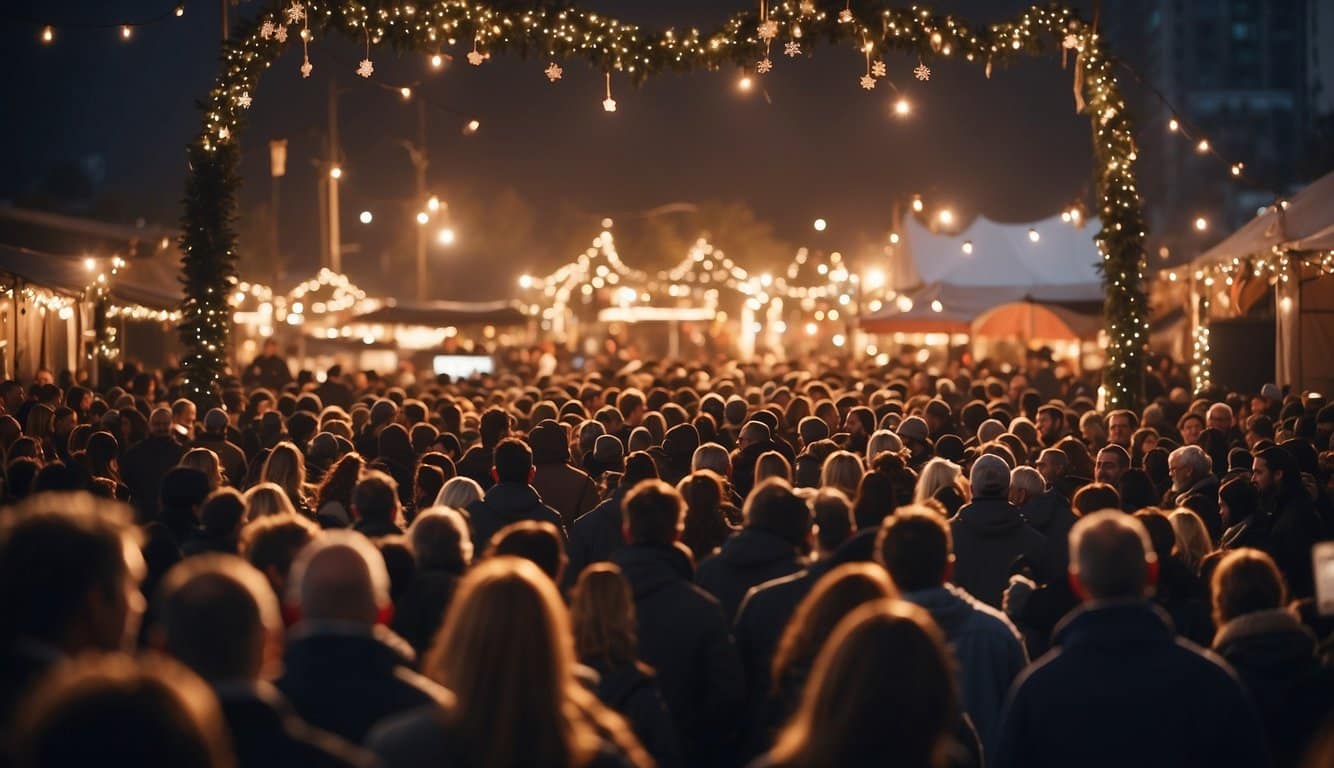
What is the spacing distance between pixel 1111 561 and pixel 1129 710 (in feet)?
1.48

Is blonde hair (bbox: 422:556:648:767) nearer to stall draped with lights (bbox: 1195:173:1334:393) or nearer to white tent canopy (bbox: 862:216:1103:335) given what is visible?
stall draped with lights (bbox: 1195:173:1334:393)

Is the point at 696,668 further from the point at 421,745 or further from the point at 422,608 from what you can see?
the point at 421,745

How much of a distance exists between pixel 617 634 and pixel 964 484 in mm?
5735

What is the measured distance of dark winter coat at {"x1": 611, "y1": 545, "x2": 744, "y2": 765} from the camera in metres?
6.23

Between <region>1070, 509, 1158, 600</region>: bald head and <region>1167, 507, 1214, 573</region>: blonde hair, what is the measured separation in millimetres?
3862

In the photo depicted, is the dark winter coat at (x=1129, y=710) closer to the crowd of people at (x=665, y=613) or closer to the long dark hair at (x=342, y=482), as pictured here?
the crowd of people at (x=665, y=613)

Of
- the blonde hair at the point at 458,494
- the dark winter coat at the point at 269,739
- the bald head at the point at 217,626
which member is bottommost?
the dark winter coat at the point at 269,739

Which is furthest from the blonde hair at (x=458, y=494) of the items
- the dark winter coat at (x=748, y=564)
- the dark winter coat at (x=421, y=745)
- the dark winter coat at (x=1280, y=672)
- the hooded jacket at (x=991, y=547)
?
the dark winter coat at (x=421, y=745)

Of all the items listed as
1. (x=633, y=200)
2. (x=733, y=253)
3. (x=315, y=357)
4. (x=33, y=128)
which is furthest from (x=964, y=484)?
(x=33, y=128)

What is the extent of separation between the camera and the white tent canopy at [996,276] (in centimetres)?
3378

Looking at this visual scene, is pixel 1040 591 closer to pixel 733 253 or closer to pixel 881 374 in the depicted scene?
pixel 881 374

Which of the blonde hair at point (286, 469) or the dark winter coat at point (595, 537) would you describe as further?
the blonde hair at point (286, 469)

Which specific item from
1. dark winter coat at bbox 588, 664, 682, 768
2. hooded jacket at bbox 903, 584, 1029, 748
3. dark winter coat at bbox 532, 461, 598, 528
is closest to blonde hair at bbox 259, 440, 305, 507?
dark winter coat at bbox 532, 461, 598, 528

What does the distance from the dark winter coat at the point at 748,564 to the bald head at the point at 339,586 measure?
9.51 feet
